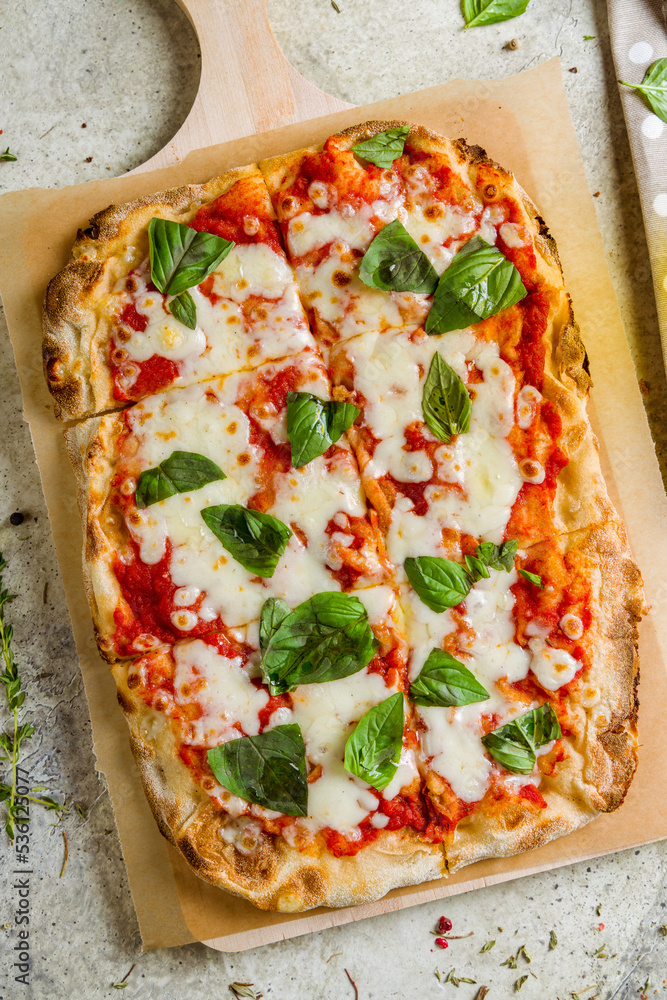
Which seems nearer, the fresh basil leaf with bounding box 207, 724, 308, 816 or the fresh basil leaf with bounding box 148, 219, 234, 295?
the fresh basil leaf with bounding box 207, 724, 308, 816

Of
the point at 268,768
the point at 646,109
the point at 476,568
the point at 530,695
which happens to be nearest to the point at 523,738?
the point at 530,695

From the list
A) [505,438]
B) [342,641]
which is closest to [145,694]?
[342,641]

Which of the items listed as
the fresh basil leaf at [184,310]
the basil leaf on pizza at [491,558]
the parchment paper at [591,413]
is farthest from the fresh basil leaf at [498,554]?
the fresh basil leaf at [184,310]

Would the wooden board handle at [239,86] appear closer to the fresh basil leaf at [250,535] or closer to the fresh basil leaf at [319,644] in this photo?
the fresh basil leaf at [250,535]

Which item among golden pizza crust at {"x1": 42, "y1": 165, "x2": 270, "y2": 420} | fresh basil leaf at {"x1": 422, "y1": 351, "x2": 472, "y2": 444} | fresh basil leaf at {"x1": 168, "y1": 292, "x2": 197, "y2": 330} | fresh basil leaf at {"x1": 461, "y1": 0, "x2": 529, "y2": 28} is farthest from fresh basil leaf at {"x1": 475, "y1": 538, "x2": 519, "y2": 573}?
fresh basil leaf at {"x1": 461, "y1": 0, "x2": 529, "y2": 28}

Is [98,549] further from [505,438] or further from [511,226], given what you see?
[511,226]

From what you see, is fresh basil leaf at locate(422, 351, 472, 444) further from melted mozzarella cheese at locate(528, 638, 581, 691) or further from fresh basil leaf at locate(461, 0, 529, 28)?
fresh basil leaf at locate(461, 0, 529, 28)
